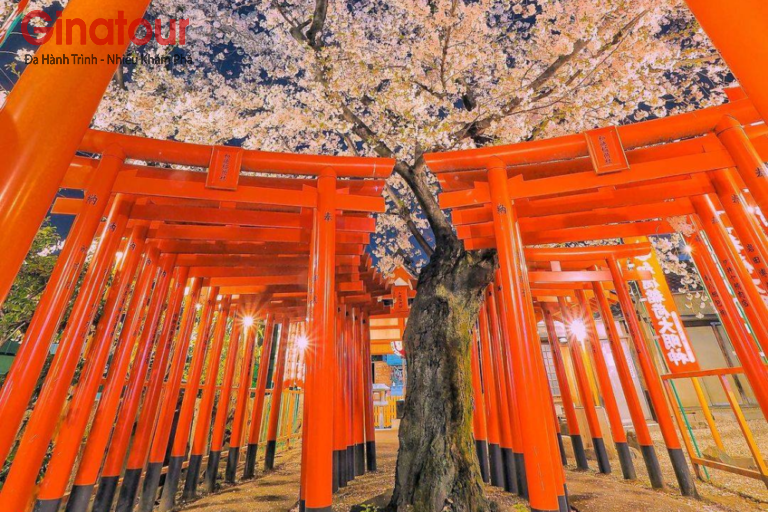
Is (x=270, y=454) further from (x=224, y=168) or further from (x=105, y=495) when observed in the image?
(x=224, y=168)

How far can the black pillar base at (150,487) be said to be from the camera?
6211 millimetres

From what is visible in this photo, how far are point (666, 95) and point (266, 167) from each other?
33.8ft

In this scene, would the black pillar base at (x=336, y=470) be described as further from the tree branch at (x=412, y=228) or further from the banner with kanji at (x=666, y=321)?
the banner with kanji at (x=666, y=321)

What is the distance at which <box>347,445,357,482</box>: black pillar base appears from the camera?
8.70 m

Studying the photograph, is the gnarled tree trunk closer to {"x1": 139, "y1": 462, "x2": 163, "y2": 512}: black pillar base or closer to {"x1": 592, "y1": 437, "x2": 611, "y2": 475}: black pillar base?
{"x1": 139, "y1": 462, "x2": 163, "y2": 512}: black pillar base

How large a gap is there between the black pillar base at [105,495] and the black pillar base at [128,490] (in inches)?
24.1

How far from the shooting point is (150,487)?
20.8 feet

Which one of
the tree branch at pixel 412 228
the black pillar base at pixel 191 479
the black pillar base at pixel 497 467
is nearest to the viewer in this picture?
the black pillar base at pixel 191 479

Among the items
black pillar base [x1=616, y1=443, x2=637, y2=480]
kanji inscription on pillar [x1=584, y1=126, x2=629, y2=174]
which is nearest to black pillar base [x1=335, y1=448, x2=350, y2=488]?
black pillar base [x1=616, y1=443, x2=637, y2=480]

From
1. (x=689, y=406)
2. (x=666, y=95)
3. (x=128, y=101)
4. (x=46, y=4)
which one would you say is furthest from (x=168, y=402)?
(x=689, y=406)

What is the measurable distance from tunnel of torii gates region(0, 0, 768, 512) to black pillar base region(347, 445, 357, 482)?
3.04 ft

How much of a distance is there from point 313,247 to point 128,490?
5.30m

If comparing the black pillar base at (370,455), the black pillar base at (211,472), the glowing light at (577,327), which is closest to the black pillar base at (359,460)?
the black pillar base at (370,455)

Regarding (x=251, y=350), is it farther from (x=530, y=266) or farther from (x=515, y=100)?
(x=515, y=100)
